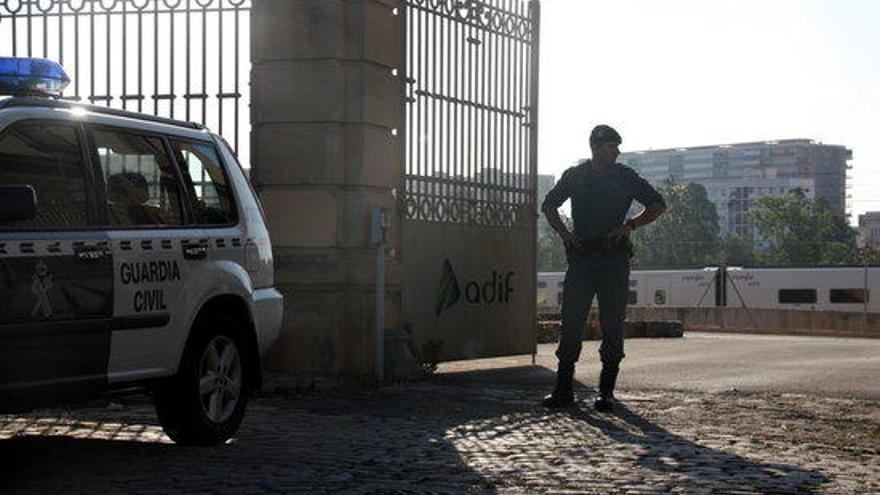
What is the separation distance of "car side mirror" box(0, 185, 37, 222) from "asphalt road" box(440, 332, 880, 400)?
21.1 ft

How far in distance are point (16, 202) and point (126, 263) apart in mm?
1105

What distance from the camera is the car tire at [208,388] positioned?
769 cm

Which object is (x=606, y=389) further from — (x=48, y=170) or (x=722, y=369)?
(x=48, y=170)

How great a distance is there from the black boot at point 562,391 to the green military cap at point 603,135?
4.98ft

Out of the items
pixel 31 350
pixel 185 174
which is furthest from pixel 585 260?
pixel 31 350

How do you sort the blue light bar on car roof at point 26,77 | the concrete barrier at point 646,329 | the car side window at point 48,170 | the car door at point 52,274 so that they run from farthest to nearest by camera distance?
the concrete barrier at point 646,329
the blue light bar on car roof at point 26,77
the car side window at point 48,170
the car door at point 52,274

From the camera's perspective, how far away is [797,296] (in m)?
47.7

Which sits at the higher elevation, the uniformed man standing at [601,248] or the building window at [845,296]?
the uniformed man standing at [601,248]

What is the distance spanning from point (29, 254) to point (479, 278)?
7.40m

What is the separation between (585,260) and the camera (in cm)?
1029

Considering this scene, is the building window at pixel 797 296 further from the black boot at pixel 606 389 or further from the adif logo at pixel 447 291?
the black boot at pixel 606 389

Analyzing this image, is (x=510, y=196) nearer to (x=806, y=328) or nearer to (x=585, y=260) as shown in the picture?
(x=585, y=260)

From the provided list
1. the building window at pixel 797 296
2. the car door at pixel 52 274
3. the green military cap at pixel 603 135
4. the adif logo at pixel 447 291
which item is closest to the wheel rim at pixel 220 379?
the car door at pixel 52 274

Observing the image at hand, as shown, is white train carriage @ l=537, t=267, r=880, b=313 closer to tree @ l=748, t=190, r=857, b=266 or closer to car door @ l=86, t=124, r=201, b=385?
car door @ l=86, t=124, r=201, b=385
